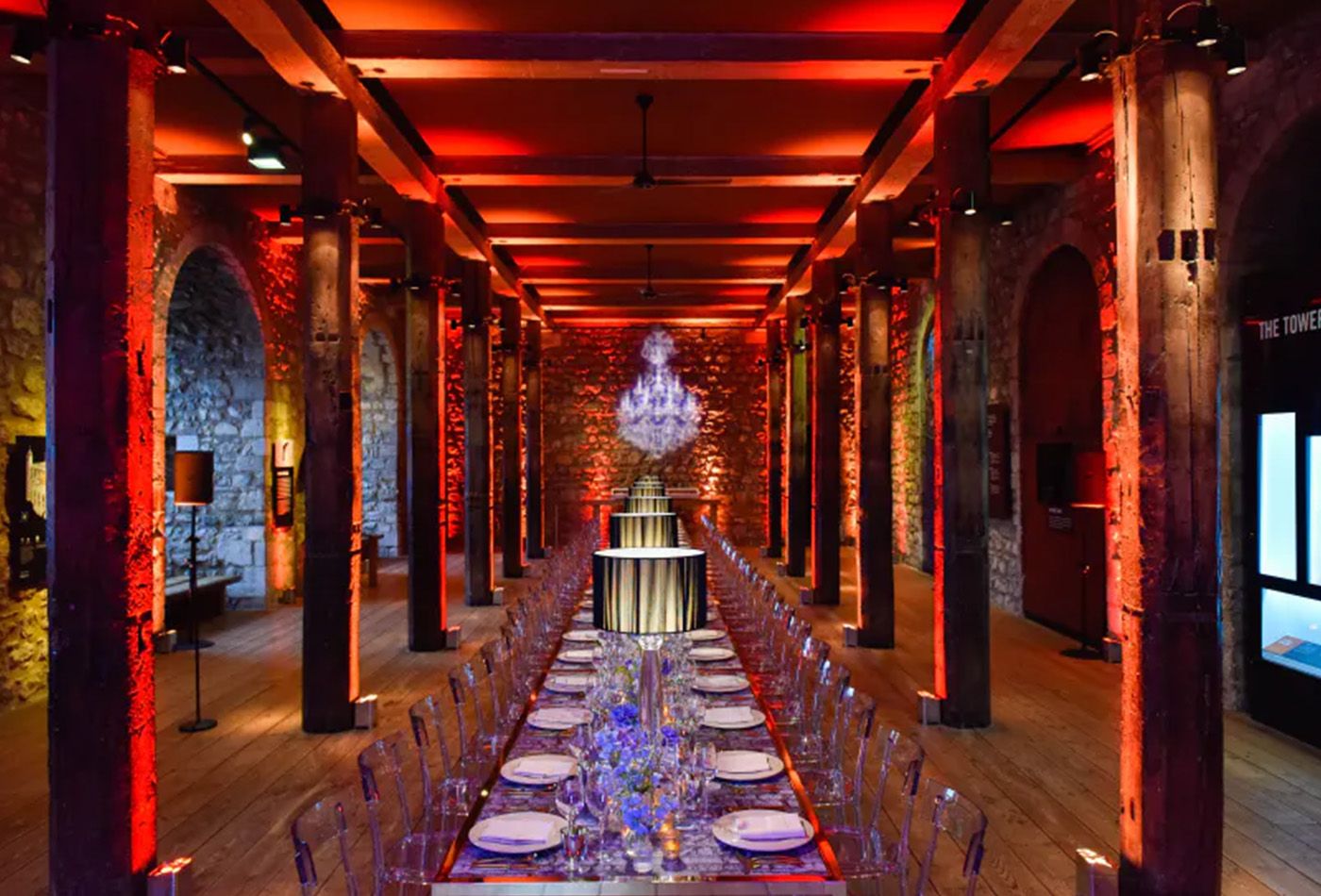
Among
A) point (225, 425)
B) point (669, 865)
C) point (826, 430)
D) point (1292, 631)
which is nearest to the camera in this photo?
point (669, 865)

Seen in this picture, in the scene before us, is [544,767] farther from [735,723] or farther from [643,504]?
[643,504]

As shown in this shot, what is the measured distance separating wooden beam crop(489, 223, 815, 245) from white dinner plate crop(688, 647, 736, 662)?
6.45 m

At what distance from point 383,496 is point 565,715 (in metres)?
12.8

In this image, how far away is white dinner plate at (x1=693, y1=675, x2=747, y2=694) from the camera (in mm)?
4207

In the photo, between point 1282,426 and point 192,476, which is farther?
point 192,476

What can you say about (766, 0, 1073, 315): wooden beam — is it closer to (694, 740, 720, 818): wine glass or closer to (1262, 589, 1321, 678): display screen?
(1262, 589, 1321, 678): display screen

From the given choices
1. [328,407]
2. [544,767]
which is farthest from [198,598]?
[544,767]

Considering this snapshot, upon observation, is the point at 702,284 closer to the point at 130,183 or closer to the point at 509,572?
the point at 509,572

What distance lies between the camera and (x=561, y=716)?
12.5ft

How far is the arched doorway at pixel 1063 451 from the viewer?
8.49 metres

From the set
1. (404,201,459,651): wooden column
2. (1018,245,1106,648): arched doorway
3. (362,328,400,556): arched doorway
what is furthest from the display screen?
(362,328,400,556): arched doorway

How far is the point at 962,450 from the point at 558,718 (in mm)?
3505

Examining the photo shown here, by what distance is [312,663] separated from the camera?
19.9ft

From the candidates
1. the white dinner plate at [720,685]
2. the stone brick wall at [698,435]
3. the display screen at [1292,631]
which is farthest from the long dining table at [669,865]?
the stone brick wall at [698,435]
